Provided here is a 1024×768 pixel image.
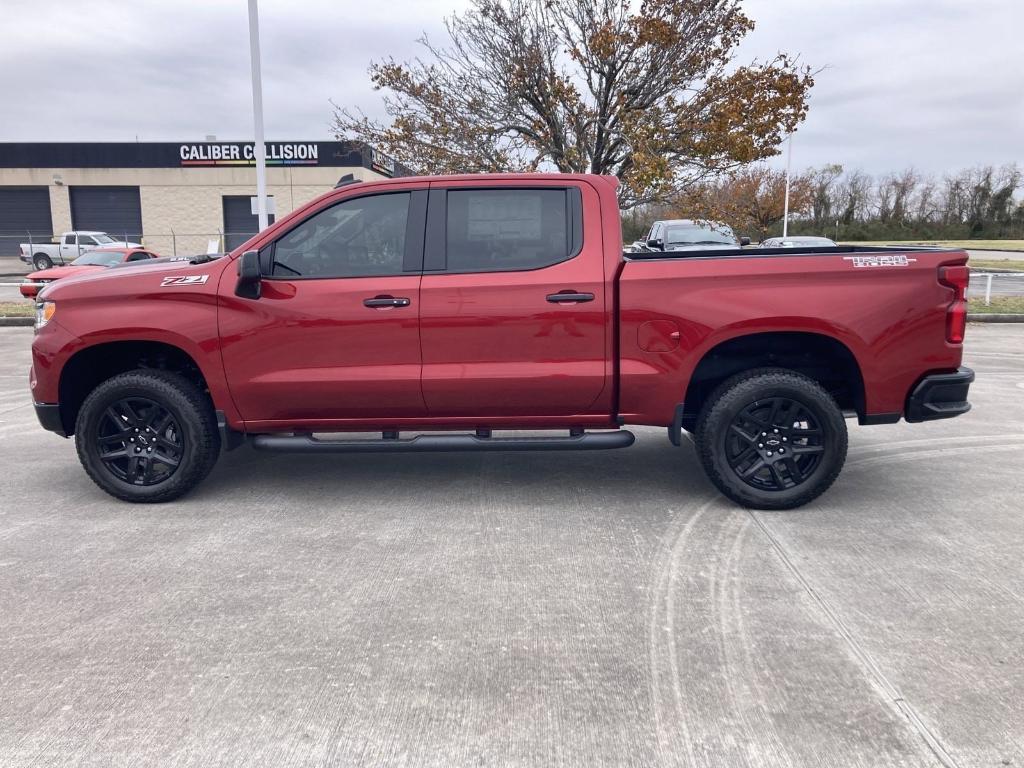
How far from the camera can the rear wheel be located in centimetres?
499

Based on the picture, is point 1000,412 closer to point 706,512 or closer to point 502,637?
point 706,512

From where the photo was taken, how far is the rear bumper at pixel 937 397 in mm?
4809

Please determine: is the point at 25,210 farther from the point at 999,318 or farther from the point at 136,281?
the point at 136,281

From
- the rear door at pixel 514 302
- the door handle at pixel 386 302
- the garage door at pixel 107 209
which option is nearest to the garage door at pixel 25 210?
the garage door at pixel 107 209

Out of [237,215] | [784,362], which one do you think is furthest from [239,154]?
[784,362]

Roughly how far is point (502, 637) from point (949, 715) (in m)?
1.64

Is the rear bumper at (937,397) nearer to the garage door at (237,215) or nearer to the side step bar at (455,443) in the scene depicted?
the side step bar at (455,443)

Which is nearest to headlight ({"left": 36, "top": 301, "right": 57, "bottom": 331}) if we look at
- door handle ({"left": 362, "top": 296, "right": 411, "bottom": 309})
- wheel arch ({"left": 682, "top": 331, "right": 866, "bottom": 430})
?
door handle ({"left": 362, "top": 296, "right": 411, "bottom": 309})

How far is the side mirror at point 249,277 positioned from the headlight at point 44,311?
1.19 m

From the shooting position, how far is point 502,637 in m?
3.38

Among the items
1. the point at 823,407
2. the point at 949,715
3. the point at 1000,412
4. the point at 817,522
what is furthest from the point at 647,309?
the point at 1000,412

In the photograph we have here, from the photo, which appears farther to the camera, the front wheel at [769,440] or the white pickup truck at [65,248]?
the white pickup truck at [65,248]

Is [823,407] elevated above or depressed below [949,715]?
above

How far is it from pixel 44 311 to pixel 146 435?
Result: 3.23 feet
